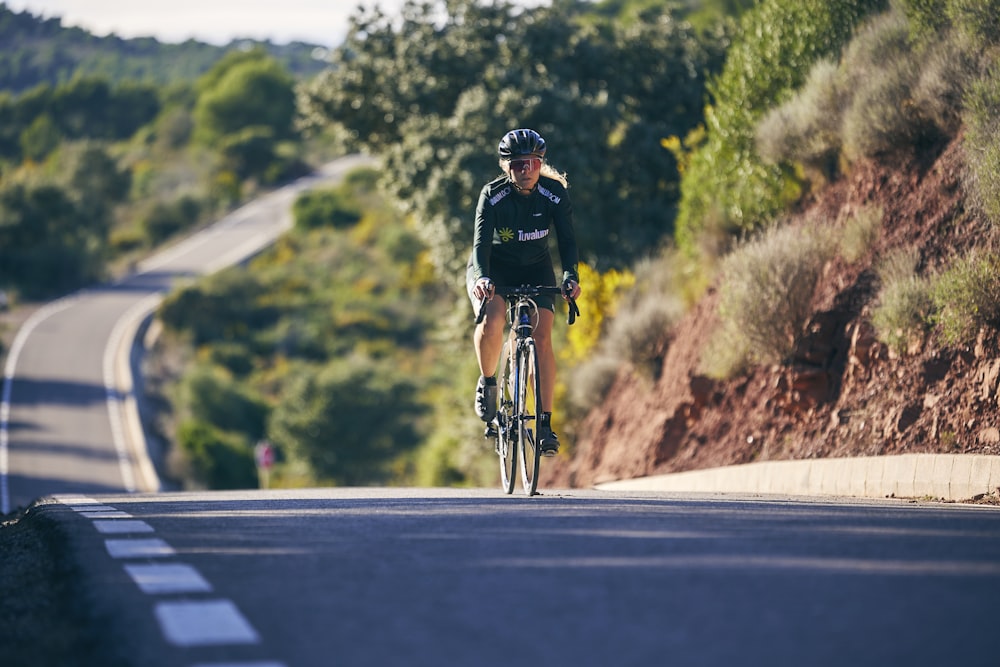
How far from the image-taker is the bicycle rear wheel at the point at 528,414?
10.3 m

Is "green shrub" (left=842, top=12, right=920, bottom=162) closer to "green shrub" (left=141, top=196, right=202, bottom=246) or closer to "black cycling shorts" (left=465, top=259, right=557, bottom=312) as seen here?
"black cycling shorts" (left=465, top=259, right=557, bottom=312)

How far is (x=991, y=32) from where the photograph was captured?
1351cm

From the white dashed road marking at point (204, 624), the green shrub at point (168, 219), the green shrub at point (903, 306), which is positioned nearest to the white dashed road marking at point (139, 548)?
the white dashed road marking at point (204, 624)

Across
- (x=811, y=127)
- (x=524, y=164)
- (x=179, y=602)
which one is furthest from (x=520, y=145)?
(x=811, y=127)

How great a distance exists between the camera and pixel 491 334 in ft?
34.6

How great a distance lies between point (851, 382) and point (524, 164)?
4.94 m

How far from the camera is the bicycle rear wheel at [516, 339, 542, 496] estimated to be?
404 inches

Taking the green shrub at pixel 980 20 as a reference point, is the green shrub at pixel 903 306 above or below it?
below

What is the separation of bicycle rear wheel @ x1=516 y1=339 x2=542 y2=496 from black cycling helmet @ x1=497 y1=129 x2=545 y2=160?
1.34 metres

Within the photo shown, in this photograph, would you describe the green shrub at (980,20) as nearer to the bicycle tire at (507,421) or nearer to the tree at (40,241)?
the bicycle tire at (507,421)

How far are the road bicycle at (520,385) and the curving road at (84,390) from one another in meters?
20.4

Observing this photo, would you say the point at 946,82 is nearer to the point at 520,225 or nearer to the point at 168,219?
the point at 520,225

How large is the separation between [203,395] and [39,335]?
18.9 metres

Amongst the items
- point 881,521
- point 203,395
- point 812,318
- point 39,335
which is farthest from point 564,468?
point 39,335
